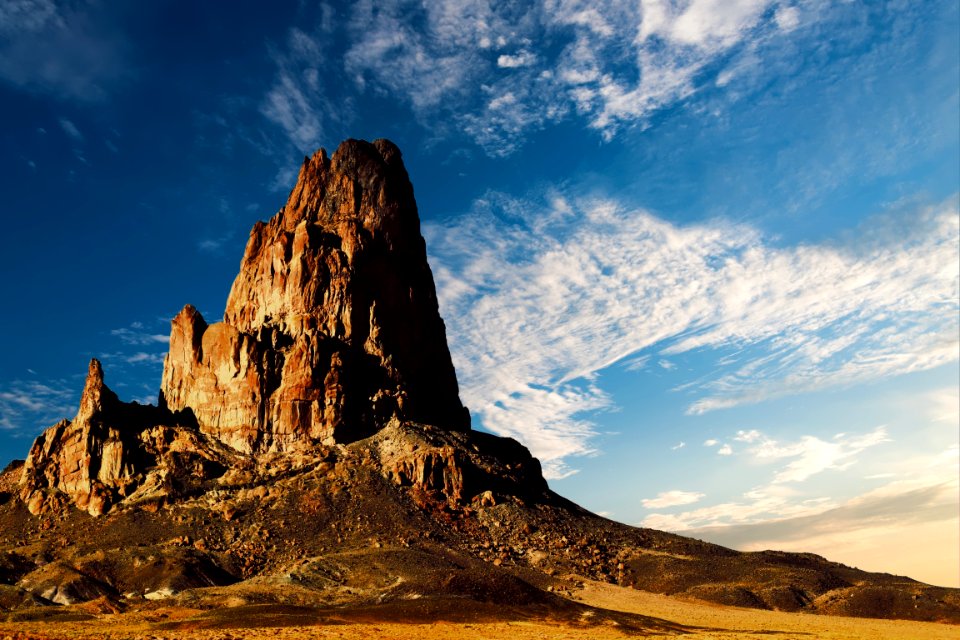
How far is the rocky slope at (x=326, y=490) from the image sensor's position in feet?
319

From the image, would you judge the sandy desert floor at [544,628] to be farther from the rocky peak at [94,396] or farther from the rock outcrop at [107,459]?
the rocky peak at [94,396]

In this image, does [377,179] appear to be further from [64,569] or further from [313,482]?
[64,569]

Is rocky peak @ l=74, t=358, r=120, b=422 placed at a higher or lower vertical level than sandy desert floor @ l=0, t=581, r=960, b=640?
higher

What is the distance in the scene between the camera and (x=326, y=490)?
425ft

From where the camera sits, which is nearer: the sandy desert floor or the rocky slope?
the sandy desert floor

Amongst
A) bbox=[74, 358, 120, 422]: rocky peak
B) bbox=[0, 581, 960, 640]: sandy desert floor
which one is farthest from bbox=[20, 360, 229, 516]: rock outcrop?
bbox=[0, 581, 960, 640]: sandy desert floor

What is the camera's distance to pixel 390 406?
15638 centimetres

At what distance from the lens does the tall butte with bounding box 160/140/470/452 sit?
491ft

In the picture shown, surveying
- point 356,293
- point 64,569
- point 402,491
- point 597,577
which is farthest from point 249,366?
point 597,577

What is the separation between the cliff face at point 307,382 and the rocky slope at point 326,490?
1.43 feet

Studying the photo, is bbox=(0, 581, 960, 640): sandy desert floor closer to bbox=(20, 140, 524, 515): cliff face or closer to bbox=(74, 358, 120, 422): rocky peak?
bbox=(20, 140, 524, 515): cliff face

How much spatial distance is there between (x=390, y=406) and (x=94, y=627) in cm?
9273

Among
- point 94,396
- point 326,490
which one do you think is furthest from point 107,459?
point 326,490

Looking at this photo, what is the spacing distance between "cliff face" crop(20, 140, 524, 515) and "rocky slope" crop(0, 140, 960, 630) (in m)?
0.43
